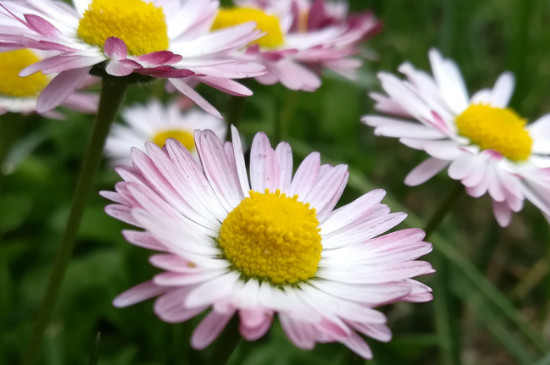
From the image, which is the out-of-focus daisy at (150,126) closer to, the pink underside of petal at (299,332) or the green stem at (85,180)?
Answer: the green stem at (85,180)

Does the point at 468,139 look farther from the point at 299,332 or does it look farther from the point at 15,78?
the point at 15,78

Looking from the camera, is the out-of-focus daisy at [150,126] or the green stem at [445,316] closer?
the green stem at [445,316]

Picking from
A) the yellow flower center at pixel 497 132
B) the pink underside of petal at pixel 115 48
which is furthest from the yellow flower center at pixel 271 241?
the yellow flower center at pixel 497 132

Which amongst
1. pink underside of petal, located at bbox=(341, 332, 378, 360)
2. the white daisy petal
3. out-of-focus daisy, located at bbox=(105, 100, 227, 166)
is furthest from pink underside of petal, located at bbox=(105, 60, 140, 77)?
out-of-focus daisy, located at bbox=(105, 100, 227, 166)

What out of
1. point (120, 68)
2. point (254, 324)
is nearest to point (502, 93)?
point (120, 68)

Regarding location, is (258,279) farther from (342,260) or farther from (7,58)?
(7,58)

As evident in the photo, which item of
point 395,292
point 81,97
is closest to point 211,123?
point 81,97

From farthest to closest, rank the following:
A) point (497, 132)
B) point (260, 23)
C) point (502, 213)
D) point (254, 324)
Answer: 1. point (260, 23)
2. point (497, 132)
3. point (502, 213)
4. point (254, 324)
